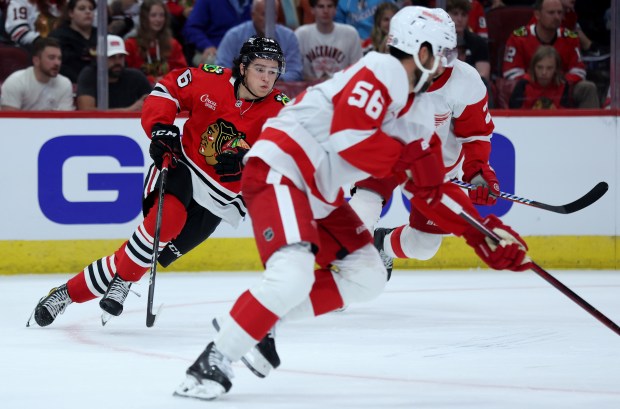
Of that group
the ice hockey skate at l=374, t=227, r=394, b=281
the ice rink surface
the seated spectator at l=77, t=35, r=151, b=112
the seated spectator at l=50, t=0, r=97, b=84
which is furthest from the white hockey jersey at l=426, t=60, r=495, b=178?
the seated spectator at l=50, t=0, r=97, b=84

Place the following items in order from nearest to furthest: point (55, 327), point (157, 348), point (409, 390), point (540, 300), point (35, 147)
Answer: point (409, 390)
point (157, 348)
point (55, 327)
point (540, 300)
point (35, 147)

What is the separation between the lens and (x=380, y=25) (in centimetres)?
645

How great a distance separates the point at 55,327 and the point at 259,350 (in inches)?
61.2

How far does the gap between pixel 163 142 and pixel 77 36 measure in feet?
7.03

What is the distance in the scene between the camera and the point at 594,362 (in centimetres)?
378

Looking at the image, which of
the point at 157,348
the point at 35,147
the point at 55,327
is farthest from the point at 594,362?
the point at 35,147

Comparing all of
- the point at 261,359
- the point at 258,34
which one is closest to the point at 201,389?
the point at 261,359

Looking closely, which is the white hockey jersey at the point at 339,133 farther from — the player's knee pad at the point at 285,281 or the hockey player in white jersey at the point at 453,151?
the hockey player in white jersey at the point at 453,151

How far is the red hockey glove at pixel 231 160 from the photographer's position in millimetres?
4457

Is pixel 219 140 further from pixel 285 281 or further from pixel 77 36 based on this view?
pixel 77 36

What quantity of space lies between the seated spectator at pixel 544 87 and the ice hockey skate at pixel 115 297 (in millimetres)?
2884

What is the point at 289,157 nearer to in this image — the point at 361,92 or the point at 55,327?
the point at 361,92

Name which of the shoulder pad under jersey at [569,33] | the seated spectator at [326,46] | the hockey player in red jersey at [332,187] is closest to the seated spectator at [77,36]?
the seated spectator at [326,46]

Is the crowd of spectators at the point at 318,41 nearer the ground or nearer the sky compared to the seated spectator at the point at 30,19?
nearer the ground
